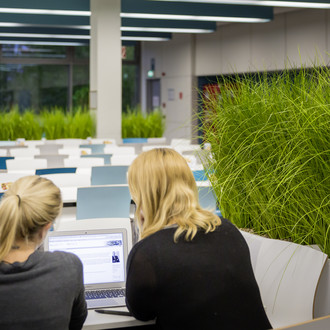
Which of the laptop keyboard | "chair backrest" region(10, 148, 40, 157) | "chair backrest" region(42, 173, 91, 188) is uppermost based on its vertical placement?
"chair backrest" region(10, 148, 40, 157)

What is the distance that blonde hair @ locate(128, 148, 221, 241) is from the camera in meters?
2.33

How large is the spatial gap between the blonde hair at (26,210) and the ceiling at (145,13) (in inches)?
319

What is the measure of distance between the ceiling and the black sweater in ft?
26.2

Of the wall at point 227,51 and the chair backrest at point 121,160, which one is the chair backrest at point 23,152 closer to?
the chair backrest at point 121,160

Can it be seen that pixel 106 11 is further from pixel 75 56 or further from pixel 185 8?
pixel 75 56

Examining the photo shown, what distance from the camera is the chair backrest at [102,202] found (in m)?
5.07

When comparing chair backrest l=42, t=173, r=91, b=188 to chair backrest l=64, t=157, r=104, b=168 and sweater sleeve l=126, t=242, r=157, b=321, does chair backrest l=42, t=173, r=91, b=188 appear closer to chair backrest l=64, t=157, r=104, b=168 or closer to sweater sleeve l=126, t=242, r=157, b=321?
chair backrest l=64, t=157, r=104, b=168

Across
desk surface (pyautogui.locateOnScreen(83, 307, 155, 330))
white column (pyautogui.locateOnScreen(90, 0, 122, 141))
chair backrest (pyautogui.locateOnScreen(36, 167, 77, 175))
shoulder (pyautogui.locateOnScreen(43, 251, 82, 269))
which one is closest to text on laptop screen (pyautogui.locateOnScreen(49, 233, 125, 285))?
desk surface (pyautogui.locateOnScreen(83, 307, 155, 330))

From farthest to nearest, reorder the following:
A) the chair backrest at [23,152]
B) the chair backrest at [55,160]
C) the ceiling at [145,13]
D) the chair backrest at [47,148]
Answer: the ceiling at [145,13]
the chair backrest at [47,148]
the chair backrest at [23,152]
the chair backrest at [55,160]

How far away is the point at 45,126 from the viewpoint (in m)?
11.4

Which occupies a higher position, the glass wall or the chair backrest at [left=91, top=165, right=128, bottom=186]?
the glass wall

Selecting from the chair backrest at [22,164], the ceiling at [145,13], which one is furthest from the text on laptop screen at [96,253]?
the ceiling at [145,13]

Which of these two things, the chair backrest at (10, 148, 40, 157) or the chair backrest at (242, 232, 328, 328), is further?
the chair backrest at (10, 148, 40, 157)

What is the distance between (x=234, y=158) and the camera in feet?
10.6
